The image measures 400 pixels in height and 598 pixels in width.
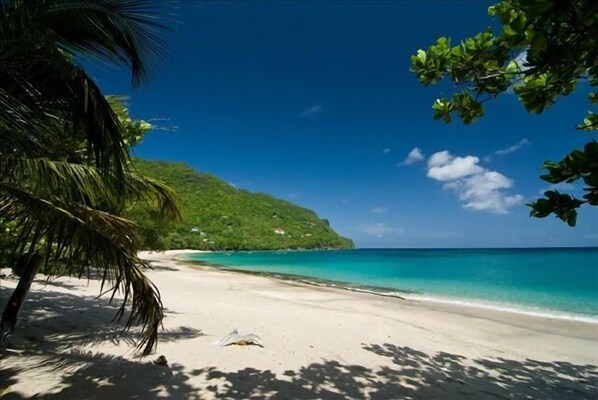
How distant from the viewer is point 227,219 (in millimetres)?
83625

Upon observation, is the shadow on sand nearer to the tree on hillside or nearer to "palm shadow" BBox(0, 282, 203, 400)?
"palm shadow" BBox(0, 282, 203, 400)

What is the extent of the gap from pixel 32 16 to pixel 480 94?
3.68 m

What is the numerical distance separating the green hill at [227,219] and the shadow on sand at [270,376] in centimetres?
5777

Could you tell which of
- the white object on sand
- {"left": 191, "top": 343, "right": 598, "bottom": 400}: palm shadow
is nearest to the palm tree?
{"left": 191, "top": 343, "right": 598, "bottom": 400}: palm shadow

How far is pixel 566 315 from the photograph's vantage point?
1305cm

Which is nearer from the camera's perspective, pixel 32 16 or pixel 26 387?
pixel 32 16

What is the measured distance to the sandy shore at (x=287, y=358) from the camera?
4.25 meters

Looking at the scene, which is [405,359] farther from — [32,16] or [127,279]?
[32,16]

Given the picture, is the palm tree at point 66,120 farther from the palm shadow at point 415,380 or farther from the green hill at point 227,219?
the green hill at point 227,219

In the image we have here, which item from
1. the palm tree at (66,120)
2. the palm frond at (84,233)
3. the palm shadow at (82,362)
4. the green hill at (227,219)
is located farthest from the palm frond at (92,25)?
the green hill at (227,219)

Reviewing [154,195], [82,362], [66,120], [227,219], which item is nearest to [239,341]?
[82,362]

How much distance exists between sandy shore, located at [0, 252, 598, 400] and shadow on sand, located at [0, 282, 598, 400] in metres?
0.01

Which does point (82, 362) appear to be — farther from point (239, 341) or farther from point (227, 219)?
point (227, 219)

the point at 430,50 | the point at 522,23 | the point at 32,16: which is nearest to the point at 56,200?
the point at 32,16
